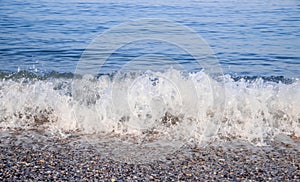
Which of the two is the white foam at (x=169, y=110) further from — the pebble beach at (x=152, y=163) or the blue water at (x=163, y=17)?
the blue water at (x=163, y=17)

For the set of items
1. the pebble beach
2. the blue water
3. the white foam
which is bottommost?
the pebble beach

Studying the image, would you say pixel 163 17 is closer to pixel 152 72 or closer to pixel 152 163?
pixel 152 72

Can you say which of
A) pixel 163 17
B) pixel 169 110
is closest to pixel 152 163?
pixel 169 110

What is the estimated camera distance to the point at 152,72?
296 inches

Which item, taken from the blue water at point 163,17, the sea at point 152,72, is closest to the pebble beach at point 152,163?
the sea at point 152,72

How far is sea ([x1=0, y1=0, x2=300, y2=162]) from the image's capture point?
5.05 m

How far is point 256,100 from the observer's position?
5434 millimetres

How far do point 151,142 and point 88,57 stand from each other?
5175 millimetres

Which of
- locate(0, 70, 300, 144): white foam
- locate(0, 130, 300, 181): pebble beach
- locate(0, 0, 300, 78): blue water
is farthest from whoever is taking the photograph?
locate(0, 0, 300, 78): blue water

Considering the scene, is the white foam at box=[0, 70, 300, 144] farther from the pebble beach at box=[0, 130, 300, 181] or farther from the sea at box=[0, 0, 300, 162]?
the pebble beach at box=[0, 130, 300, 181]

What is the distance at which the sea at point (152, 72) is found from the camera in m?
5.05

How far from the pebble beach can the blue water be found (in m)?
3.94

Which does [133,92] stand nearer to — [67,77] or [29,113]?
[29,113]

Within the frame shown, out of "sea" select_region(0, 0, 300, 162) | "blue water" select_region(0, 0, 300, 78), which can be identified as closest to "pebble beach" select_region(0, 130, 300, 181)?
"sea" select_region(0, 0, 300, 162)
